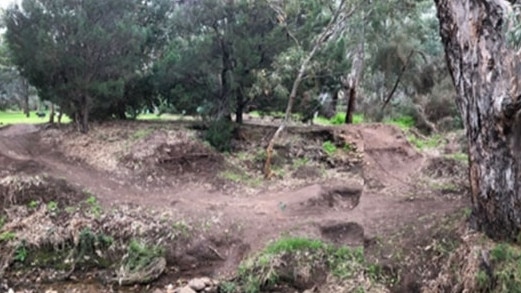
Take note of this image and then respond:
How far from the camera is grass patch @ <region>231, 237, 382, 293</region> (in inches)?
247

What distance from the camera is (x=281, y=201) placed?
8.80 metres

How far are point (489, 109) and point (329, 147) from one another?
6775 millimetres

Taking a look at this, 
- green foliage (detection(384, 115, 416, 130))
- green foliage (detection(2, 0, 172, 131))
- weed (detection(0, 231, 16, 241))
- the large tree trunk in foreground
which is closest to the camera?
the large tree trunk in foreground

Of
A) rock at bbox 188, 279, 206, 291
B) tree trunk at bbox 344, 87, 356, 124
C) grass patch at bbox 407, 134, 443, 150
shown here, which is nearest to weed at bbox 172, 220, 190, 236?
rock at bbox 188, 279, 206, 291

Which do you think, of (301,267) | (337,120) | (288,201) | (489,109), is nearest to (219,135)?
(288,201)

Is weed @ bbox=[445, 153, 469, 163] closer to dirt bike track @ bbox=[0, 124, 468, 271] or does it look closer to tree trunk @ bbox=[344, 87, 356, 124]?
dirt bike track @ bbox=[0, 124, 468, 271]

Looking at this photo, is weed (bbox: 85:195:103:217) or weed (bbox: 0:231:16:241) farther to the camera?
weed (bbox: 85:195:103:217)

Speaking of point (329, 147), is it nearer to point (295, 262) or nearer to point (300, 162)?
point (300, 162)

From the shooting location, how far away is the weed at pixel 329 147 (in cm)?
1188

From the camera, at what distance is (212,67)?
11.8 m

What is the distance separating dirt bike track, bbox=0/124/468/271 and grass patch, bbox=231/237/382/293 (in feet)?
1.44

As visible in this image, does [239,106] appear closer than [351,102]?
Yes

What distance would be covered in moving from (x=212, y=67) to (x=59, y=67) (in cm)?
346

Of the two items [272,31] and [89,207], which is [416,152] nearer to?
[272,31]
